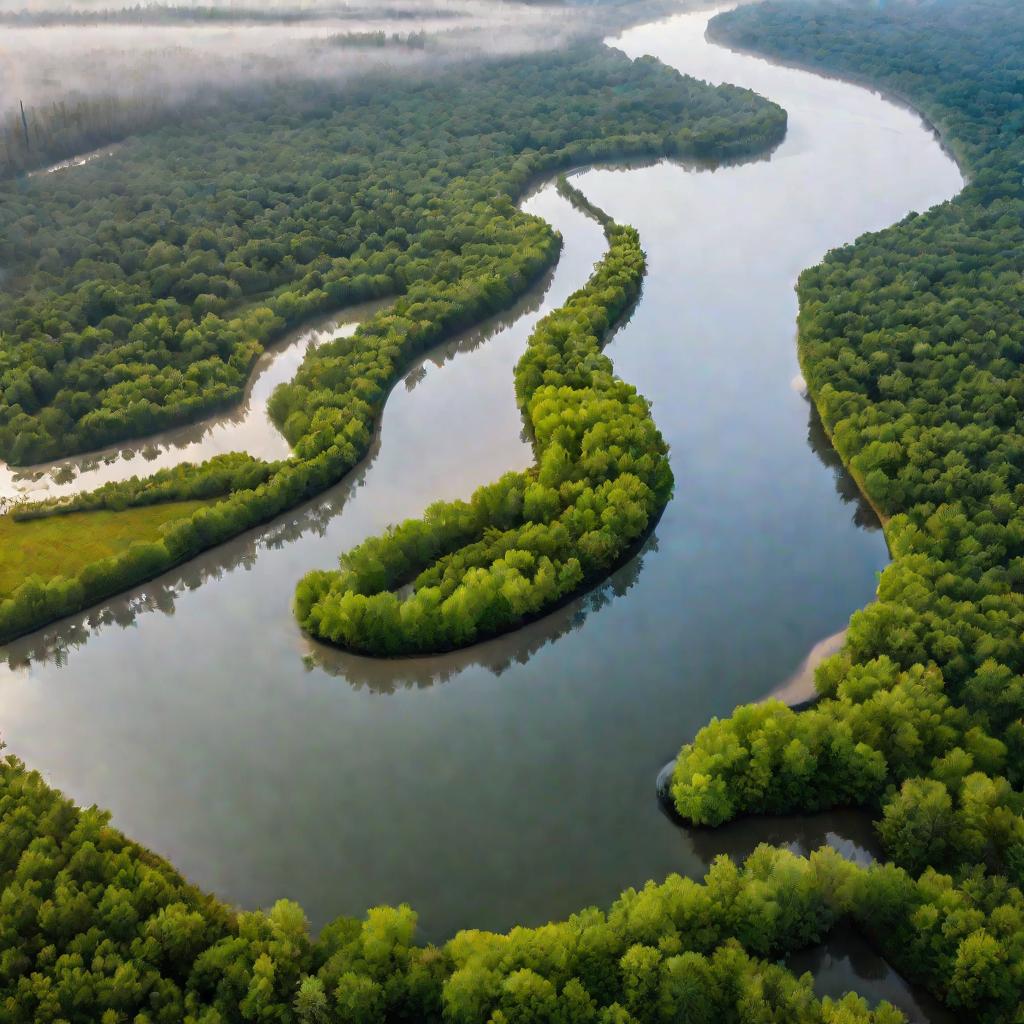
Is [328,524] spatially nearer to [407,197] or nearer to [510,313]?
[510,313]

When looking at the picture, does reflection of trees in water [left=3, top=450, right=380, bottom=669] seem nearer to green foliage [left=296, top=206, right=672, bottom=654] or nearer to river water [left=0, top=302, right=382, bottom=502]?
river water [left=0, top=302, right=382, bottom=502]

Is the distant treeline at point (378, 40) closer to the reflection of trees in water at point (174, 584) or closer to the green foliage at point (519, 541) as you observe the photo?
the green foliage at point (519, 541)

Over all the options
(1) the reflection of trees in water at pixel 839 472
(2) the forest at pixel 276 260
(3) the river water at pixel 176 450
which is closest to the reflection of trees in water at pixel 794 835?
(2) the forest at pixel 276 260

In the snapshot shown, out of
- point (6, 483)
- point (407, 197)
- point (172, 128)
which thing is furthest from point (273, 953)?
point (172, 128)

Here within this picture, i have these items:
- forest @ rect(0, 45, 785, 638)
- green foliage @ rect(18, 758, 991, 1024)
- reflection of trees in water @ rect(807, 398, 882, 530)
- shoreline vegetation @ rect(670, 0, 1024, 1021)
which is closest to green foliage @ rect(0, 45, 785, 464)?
forest @ rect(0, 45, 785, 638)

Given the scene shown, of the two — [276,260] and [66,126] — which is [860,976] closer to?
[276,260]
